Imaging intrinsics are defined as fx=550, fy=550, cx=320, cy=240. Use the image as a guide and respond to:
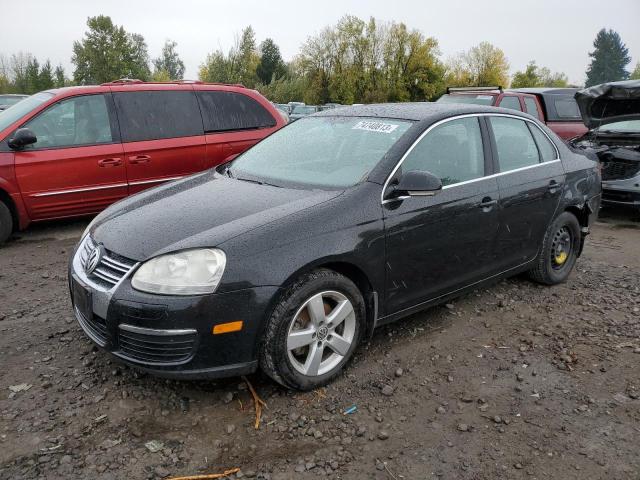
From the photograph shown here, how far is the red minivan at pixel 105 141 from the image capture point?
5.80 m

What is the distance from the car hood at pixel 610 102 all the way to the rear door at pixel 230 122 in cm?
466

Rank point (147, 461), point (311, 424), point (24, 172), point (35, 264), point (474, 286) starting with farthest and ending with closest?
point (24, 172)
point (35, 264)
point (474, 286)
point (311, 424)
point (147, 461)

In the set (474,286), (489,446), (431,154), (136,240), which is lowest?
(489,446)

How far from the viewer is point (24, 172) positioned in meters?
5.76

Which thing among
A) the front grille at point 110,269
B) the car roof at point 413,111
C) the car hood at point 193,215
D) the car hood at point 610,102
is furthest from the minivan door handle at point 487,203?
the car hood at point 610,102

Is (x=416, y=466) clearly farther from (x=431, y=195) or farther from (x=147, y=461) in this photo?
(x=431, y=195)

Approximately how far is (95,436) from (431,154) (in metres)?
2.53

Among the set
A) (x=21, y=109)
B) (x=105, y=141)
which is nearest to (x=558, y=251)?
(x=105, y=141)

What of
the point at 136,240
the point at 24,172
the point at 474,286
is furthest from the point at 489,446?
the point at 24,172

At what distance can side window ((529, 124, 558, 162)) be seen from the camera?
4.45m

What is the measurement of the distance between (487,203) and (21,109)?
518 cm

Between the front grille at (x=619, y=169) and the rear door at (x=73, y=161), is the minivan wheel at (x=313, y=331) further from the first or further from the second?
the front grille at (x=619, y=169)

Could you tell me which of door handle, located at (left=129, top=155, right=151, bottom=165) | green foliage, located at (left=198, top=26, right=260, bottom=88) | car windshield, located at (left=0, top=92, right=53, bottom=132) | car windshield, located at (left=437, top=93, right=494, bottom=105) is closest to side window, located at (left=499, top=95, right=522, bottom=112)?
car windshield, located at (left=437, top=93, right=494, bottom=105)

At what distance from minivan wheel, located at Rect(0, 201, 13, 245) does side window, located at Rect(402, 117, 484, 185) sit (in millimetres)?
4473
